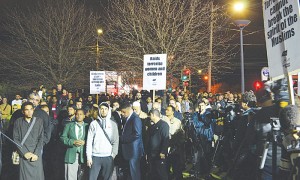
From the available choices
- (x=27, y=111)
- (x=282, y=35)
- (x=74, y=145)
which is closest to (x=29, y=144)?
(x=27, y=111)

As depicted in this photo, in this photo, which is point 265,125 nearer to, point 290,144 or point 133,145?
point 290,144

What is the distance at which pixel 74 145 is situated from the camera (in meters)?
8.34

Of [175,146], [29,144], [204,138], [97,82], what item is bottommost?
[175,146]

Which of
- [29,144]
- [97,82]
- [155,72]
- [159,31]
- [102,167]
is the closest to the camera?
[29,144]

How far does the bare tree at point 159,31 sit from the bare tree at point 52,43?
12.5 m

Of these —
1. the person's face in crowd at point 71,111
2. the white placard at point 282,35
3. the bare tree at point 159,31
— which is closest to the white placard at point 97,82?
the bare tree at point 159,31

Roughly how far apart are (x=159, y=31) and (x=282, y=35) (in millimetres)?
13683

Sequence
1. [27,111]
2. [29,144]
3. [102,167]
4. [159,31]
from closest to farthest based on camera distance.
A: 1. [29,144]
2. [27,111]
3. [102,167]
4. [159,31]

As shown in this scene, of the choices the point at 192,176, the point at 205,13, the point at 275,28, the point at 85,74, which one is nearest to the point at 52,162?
the point at 192,176

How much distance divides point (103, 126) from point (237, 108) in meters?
3.40

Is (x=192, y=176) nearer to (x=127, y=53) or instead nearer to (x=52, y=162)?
(x=52, y=162)

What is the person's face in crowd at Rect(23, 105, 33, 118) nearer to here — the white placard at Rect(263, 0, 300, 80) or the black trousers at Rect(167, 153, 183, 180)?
the black trousers at Rect(167, 153, 183, 180)

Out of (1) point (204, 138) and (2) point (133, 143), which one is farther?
(1) point (204, 138)

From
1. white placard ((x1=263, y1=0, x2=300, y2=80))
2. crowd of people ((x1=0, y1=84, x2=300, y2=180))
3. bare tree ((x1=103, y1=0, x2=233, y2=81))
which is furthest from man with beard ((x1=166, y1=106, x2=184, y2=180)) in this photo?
bare tree ((x1=103, y1=0, x2=233, y2=81))
